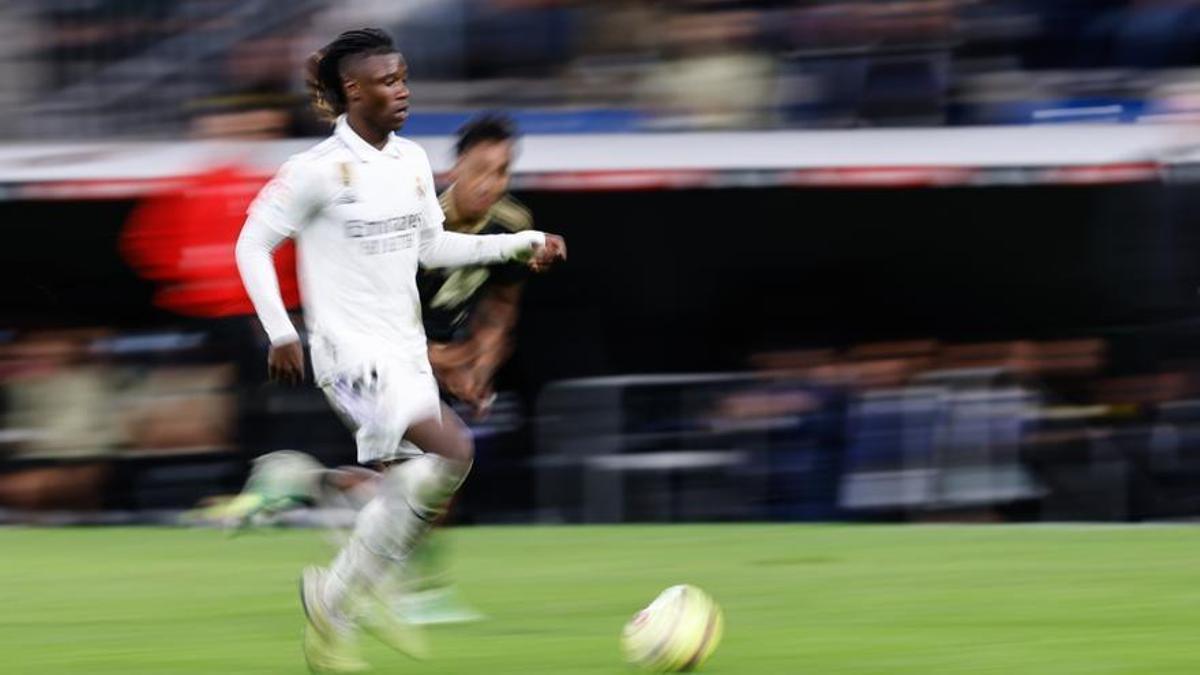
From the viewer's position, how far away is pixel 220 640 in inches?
303

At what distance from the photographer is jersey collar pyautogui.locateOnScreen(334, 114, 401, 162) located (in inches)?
272

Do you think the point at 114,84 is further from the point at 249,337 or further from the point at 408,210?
the point at 408,210

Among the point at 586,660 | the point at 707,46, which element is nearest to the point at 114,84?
the point at 707,46

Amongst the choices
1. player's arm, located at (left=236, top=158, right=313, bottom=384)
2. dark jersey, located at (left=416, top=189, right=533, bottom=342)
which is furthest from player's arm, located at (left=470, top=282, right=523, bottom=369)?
player's arm, located at (left=236, top=158, right=313, bottom=384)

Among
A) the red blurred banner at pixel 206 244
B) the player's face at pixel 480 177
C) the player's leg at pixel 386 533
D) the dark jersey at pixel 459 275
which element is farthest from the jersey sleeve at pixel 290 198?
the red blurred banner at pixel 206 244

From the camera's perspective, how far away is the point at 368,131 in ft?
22.8

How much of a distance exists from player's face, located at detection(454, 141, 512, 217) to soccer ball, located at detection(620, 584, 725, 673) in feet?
8.21

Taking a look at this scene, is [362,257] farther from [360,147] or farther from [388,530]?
[388,530]

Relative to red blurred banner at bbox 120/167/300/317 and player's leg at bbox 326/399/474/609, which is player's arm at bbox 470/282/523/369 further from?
player's leg at bbox 326/399/474/609

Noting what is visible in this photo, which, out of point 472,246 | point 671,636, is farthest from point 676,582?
point 671,636

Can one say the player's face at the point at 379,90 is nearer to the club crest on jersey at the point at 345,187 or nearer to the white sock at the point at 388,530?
the club crest on jersey at the point at 345,187

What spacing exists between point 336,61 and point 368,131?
223 mm

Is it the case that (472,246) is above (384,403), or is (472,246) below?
above

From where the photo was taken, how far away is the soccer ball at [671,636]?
6594 millimetres
